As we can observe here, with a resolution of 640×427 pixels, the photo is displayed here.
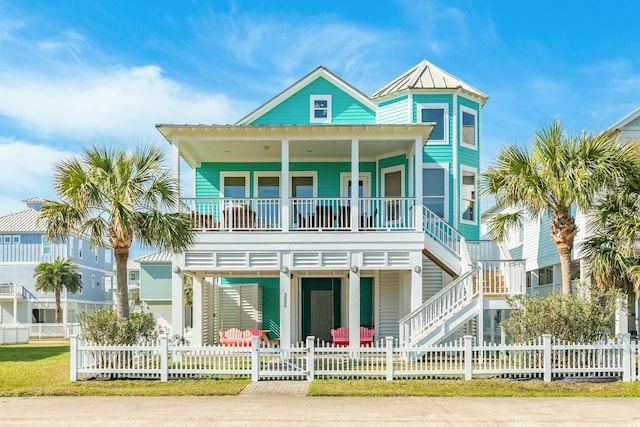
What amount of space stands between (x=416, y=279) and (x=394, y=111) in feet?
23.8

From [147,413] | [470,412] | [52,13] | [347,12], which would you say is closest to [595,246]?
[470,412]

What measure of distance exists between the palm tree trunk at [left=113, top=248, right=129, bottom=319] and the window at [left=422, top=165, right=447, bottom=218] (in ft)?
34.4

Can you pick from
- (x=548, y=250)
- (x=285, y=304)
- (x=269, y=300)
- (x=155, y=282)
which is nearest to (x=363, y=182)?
(x=269, y=300)

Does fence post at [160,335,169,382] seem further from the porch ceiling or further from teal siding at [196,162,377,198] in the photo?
teal siding at [196,162,377,198]

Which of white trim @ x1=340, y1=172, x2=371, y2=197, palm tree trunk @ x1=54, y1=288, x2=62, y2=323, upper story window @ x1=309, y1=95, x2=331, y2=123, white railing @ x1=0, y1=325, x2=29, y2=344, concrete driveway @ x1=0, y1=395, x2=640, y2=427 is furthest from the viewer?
palm tree trunk @ x1=54, y1=288, x2=62, y2=323

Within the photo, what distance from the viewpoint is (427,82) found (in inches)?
893

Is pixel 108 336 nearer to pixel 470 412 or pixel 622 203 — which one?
pixel 470 412

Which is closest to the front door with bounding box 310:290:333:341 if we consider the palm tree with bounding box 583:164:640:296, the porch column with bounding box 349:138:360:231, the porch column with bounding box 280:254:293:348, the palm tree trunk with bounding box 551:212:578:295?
the porch column with bounding box 280:254:293:348

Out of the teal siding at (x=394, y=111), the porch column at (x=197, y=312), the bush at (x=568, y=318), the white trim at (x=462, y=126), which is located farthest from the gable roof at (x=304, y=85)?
the bush at (x=568, y=318)

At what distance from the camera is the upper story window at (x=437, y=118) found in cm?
2234

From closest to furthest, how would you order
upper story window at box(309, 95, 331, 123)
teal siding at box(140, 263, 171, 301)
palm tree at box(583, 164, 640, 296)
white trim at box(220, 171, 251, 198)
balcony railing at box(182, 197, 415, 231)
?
palm tree at box(583, 164, 640, 296) → balcony railing at box(182, 197, 415, 231) → white trim at box(220, 171, 251, 198) → upper story window at box(309, 95, 331, 123) → teal siding at box(140, 263, 171, 301)

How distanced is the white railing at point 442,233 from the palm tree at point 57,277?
115 ft

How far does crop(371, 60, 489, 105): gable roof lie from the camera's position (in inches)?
882

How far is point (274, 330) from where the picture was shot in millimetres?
22828
